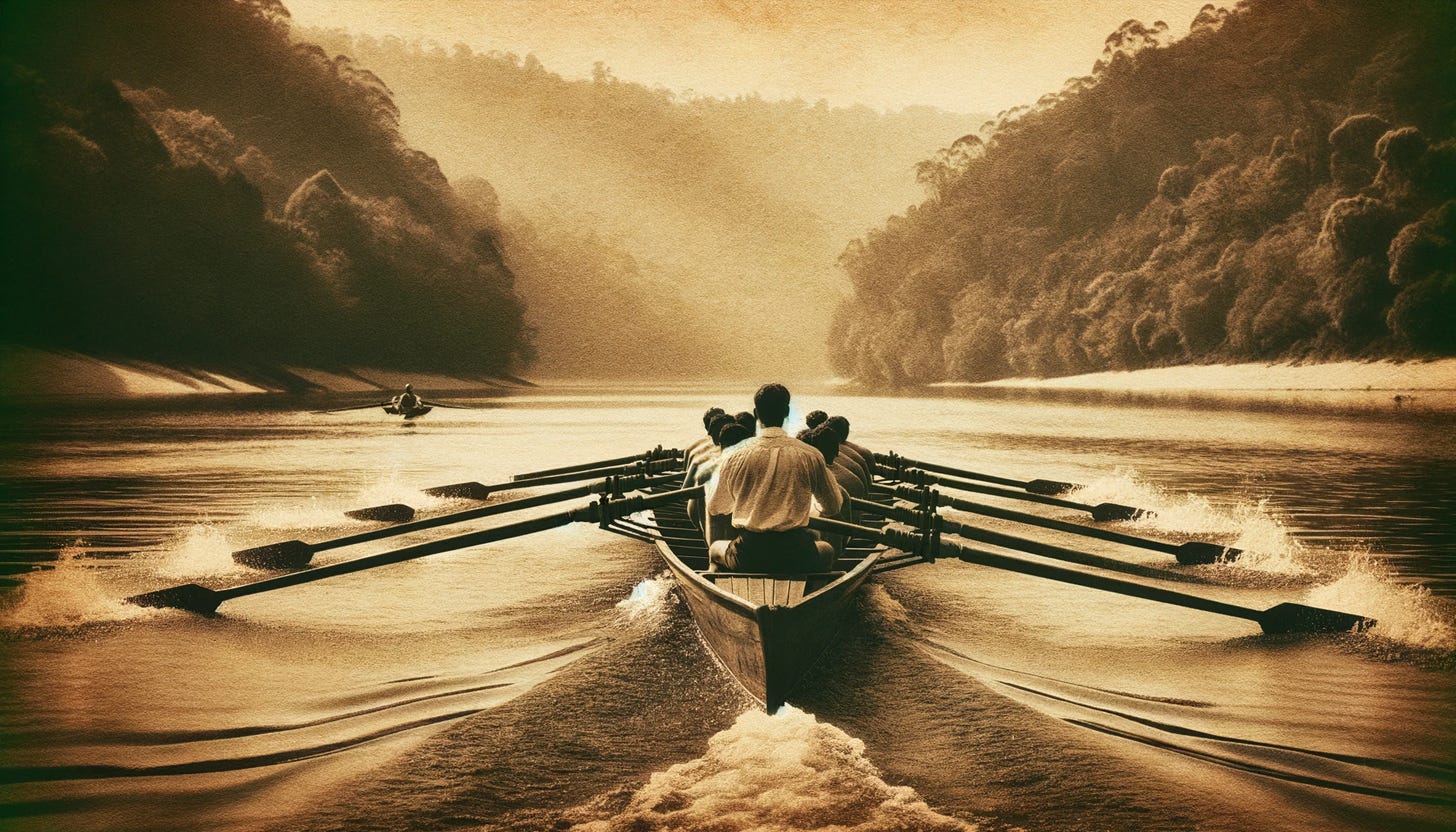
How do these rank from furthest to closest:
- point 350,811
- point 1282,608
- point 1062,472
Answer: point 1062,472 → point 1282,608 → point 350,811

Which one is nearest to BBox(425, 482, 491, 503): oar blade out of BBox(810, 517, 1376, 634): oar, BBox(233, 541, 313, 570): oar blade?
BBox(233, 541, 313, 570): oar blade

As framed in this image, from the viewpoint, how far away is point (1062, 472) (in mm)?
15000

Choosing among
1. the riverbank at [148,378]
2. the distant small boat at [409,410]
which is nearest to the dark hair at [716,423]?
the distant small boat at [409,410]

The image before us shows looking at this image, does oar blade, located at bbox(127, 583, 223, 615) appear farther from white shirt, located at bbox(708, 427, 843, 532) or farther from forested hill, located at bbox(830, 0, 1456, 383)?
forested hill, located at bbox(830, 0, 1456, 383)

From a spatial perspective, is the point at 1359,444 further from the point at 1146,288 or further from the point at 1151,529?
the point at 1146,288

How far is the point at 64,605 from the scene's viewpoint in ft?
22.0

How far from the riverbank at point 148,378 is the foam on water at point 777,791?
3787cm

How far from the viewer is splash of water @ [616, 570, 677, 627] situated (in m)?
6.87

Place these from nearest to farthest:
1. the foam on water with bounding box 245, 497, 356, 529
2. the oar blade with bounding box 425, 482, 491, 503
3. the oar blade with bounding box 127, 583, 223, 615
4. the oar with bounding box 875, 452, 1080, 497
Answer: the oar blade with bounding box 127, 583, 223, 615
the foam on water with bounding box 245, 497, 356, 529
the oar with bounding box 875, 452, 1080, 497
the oar blade with bounding box 425, 482, 491, 503

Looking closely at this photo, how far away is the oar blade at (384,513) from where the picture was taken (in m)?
10.5

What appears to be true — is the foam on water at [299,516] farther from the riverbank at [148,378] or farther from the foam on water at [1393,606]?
the riverbank at [148,378]

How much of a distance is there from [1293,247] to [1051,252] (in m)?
22.9

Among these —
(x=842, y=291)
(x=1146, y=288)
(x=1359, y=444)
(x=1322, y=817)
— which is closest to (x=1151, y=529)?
(x=1322, y=817)

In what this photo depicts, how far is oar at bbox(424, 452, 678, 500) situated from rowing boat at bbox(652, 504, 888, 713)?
4571 millimetres
